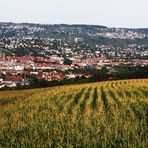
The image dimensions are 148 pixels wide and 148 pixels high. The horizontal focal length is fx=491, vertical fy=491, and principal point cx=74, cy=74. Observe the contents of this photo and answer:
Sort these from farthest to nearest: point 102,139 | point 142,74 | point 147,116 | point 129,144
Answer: point 142,74
point 147,116
point 102,139
point 129,144

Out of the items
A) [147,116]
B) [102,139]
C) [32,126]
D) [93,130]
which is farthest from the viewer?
[147,116]

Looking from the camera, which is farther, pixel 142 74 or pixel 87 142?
pixel 142 74

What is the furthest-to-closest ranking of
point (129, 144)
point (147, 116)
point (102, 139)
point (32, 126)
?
1. point (147, 116)
2. point (32, 126)
3. point (102, 139)
4. point (129, 144)

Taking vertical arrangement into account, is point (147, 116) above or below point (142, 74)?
above

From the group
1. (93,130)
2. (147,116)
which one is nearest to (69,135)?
(93,130)

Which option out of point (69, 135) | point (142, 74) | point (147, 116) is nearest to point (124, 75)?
point (142, 74)

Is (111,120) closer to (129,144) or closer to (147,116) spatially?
(147,116)

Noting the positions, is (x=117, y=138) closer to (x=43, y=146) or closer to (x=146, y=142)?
(x=146, y=142)

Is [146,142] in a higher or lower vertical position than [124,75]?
higher

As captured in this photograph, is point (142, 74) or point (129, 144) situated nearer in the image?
point (129, 144)
